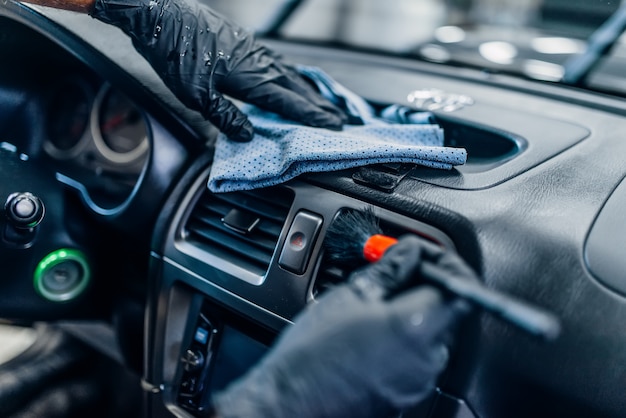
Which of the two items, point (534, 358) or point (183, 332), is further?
point (183, 332)

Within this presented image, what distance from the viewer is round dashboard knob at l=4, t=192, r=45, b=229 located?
0.92 meters

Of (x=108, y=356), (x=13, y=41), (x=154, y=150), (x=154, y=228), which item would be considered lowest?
(x=108, y=356)

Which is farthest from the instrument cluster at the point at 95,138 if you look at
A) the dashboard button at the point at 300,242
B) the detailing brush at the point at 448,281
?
the detailing brush at the point at 448,281

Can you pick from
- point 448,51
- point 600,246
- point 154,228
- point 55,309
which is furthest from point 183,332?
point 448,51

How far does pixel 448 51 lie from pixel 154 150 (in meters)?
0.87

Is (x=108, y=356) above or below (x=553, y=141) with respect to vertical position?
below

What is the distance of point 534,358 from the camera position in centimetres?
67

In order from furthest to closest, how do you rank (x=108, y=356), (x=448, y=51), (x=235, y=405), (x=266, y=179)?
(x=448, y=51)
(x=108, y=356)
(x=266, y=179)
(x=235, y=405)

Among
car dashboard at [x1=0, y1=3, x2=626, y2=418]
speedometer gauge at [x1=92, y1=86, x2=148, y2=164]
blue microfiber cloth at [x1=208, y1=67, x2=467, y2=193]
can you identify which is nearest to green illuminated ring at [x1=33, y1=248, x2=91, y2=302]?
car dashboard at [x1=0, y1=3, x2=626, y2=418]

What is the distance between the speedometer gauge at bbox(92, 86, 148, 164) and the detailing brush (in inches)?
23.7

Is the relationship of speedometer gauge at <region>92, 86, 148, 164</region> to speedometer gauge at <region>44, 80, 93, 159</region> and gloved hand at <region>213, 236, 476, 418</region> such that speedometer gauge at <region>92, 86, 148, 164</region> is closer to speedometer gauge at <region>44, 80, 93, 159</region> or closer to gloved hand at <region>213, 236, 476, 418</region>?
speedometer gauge at <region>44, 80, 93, 159</region>

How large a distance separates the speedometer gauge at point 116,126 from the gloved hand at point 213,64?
1.02 ft

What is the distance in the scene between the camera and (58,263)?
1.06 metres

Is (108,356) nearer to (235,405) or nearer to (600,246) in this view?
(235,405)
